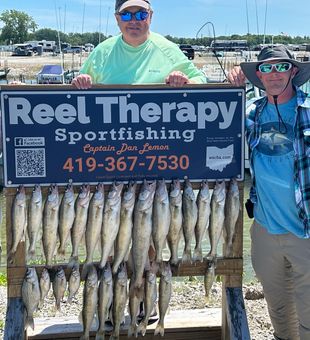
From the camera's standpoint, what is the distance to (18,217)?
321 cm

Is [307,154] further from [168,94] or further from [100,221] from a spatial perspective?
[100,221]

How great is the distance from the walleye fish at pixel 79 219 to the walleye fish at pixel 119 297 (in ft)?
→ 0.90

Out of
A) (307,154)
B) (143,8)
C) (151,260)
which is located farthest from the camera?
(143,8)

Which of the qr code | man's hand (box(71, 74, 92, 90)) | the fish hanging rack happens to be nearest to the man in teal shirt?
man's hand (box(71, 74, 92, 90))

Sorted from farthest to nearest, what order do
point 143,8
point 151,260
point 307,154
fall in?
point 143,8, point 151,260, point 307,154

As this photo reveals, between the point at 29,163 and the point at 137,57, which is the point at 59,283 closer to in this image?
the point at 29,163

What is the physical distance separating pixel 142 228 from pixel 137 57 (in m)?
1.20

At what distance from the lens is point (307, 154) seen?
319cm

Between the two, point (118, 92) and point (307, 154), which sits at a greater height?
point (118, 92)

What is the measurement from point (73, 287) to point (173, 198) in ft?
2.59

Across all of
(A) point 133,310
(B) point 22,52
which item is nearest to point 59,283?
(A) point 133,310

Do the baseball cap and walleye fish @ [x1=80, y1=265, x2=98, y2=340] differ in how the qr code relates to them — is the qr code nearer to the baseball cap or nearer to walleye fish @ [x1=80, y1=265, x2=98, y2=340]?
walleye fish @ [x1=80, y1=265, x2=98, y2=340]

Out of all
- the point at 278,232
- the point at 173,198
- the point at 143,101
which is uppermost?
the point at 143,101

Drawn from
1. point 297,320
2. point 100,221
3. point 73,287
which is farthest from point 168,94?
point 297,320
